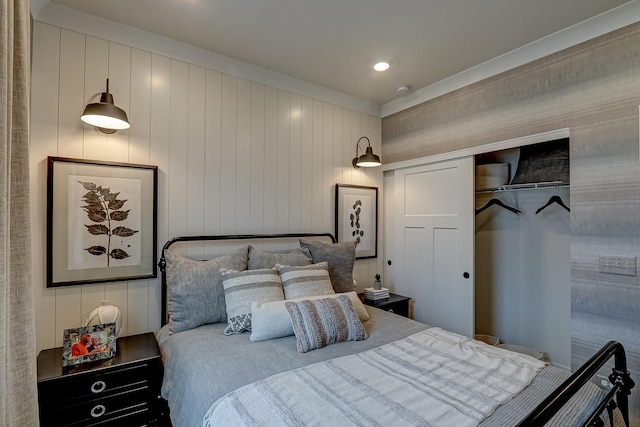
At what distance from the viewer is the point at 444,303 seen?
3.06m

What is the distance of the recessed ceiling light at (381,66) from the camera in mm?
2666

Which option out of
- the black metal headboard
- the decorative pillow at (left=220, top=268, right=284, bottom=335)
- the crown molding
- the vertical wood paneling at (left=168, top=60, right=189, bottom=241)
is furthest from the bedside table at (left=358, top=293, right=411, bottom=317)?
the crown molding

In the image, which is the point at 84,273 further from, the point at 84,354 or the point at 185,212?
the point at 185,212

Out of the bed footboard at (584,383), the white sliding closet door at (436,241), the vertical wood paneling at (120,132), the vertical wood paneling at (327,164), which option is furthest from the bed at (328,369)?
the white sliding closet door at (436,241)

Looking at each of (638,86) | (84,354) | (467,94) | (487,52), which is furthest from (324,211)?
(638,86)

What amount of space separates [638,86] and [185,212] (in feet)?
10.1

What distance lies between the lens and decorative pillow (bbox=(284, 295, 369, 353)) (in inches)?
69.4

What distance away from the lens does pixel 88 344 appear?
1761 millimetres

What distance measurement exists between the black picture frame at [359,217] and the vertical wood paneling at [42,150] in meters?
2.29

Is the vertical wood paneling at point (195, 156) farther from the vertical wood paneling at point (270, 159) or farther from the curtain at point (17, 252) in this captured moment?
the curtain at point (17, 252)

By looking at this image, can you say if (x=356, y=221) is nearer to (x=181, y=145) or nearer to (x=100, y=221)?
(x=181, y=145)

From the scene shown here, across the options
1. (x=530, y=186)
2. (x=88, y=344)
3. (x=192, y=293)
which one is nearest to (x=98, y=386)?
(x=88, y=344)

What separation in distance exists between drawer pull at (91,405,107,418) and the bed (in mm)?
296

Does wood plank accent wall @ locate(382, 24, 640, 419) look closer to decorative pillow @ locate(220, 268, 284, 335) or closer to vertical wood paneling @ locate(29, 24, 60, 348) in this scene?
decorative pillow @ locate(220, 268, 284, 335)
